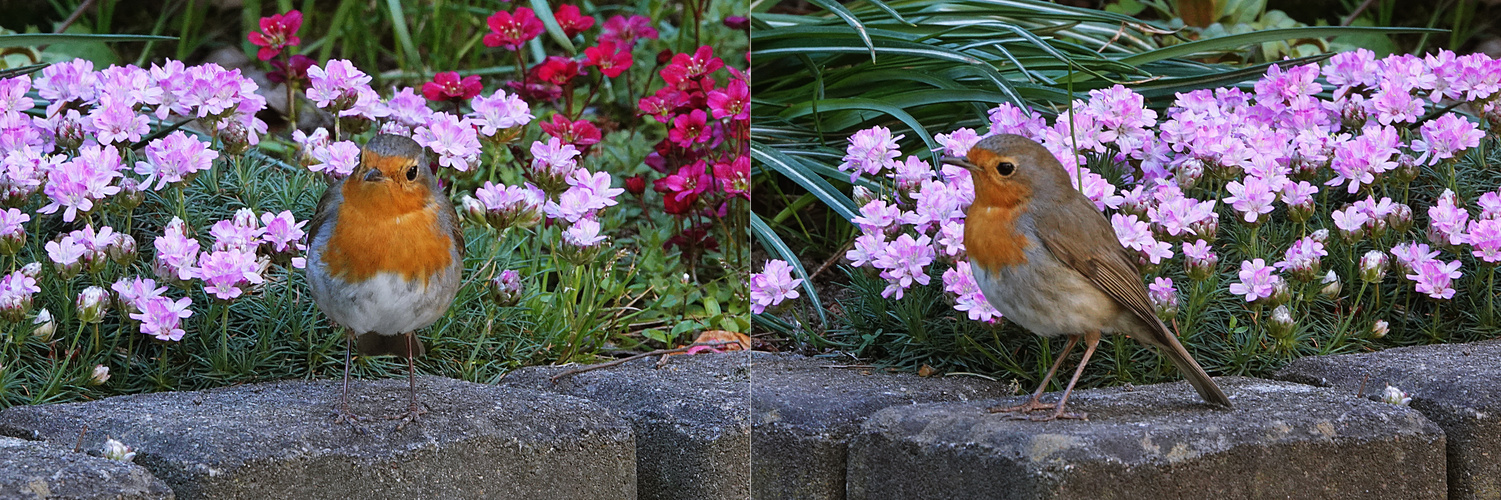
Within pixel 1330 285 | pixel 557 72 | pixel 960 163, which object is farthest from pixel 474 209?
pixel 1330 285

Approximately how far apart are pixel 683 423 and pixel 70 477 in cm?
100

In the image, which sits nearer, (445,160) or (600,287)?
(445,160)

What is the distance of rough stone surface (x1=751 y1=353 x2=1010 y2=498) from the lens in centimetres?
243

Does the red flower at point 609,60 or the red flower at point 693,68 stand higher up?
the red flower at point 693,68

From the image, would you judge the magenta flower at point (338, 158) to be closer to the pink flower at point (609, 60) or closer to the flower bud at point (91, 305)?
the flower bud at point (91, 305)

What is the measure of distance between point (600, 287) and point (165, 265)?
1034mm

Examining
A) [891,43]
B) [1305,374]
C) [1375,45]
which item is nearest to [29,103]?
[891,43]

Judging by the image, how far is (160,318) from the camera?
2455 mm

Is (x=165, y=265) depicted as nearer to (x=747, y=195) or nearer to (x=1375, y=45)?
(x=747, y=195)

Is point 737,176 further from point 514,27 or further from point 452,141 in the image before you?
point 514,27

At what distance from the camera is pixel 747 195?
2965mm

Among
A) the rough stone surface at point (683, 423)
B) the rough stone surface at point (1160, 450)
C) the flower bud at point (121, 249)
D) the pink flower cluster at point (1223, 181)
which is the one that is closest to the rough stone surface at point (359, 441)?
the rough stone surface at point (683, 423)

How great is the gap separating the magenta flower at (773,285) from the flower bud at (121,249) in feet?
3.45

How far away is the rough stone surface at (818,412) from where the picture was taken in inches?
95.8
